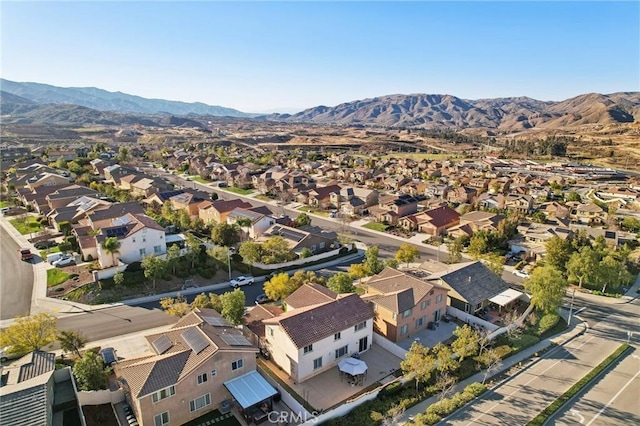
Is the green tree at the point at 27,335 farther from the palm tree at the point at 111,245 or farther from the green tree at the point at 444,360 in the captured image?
the green tree at the point at 444,360

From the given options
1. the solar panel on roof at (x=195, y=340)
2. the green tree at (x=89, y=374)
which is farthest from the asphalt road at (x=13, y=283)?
the solar panel on roof at (x=195, y=340)

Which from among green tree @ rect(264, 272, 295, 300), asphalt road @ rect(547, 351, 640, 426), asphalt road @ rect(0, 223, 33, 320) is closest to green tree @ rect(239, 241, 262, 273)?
green tree @ rect(264, 272, 295, 300)

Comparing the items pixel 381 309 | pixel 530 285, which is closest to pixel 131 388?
pixel 381 309

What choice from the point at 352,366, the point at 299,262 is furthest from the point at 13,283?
the point at 352,366

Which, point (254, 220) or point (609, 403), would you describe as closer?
point (609, 403)

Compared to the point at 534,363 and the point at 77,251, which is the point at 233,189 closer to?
the point at 77,251

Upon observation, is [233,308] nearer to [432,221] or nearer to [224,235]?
[224,235]
